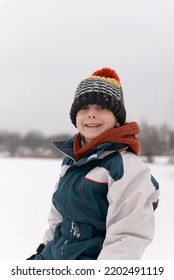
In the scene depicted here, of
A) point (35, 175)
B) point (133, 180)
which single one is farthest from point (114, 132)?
point (35, 175)

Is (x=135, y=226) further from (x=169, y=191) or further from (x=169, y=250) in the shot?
(x=169, y=191)

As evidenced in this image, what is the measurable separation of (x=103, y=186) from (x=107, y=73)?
517 mm

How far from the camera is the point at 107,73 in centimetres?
154

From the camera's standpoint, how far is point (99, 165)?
4.50 feet

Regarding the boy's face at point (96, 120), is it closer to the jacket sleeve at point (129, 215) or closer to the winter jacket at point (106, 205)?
the winter jacket at point (106, 205)

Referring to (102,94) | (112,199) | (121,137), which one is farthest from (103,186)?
(102,94)

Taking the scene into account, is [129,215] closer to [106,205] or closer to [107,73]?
[106,205]

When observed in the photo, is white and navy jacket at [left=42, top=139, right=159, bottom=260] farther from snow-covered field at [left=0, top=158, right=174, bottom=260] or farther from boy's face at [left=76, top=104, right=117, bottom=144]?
snow-covered field at [left=0, top=158, right=174, bottom=260]

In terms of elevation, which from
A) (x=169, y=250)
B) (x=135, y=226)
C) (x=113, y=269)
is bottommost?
(x=169, y=250)

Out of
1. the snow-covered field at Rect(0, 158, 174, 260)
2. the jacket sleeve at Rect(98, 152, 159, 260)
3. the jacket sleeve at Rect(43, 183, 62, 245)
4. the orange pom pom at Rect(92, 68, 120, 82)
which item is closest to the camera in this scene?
the jacket sleeve at Rect(98, 152, 159, 260)

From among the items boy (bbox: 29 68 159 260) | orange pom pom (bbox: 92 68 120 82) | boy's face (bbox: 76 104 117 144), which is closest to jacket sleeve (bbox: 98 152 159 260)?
boy (bbox: 29 68 159 260)

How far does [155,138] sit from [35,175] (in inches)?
333

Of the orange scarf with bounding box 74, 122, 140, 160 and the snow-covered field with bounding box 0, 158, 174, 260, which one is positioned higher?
the orange scarf with bounding box 74, 122, 140, 160

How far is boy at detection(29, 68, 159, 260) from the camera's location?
1255 millimetres
